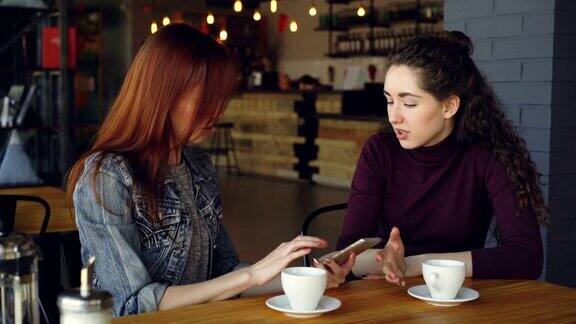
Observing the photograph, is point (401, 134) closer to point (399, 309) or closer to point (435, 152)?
point (435, 152)

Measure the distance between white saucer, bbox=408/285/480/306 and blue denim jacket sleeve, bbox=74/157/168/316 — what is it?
525 mm

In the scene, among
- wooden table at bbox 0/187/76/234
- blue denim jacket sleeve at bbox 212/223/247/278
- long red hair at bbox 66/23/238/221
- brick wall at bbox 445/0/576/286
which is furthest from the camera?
brick wall at bbox 445/0/576/286

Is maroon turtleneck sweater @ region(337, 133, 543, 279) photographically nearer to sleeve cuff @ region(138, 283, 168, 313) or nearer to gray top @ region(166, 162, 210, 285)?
gray top @ region(166, 162, 210, 285)

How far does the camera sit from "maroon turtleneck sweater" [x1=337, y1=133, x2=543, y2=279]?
2.27m

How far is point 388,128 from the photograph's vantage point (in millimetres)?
2422

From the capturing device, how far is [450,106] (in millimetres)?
2320

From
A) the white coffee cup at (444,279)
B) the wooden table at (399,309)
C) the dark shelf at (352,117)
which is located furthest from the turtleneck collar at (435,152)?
the dark shelf at (352,117)

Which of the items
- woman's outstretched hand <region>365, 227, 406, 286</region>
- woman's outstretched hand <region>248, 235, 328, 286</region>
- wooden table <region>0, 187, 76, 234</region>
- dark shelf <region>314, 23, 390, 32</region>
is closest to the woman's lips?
woman's outstretched hand <region>365, 227, 406, 286</region>

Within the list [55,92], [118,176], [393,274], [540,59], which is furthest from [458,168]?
[55,92]

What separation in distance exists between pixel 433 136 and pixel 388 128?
0.17 metres

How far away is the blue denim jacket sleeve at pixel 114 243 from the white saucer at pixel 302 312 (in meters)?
0.26

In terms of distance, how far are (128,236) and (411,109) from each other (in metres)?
0.86

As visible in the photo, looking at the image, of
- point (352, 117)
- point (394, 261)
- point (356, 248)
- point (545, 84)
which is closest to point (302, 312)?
point (356, 248)

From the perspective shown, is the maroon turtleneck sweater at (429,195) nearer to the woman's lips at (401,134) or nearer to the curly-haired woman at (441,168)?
the curly-haired woman at (441,168)
